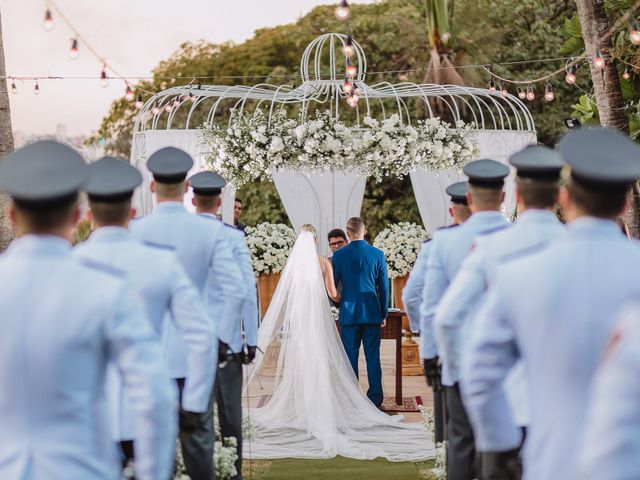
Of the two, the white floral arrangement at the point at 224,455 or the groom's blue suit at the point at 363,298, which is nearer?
the white floral arrangement at the point at 224,455

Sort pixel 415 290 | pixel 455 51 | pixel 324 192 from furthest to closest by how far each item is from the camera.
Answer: pixel 455 51 → pixel 324 192 → pixel 415 290

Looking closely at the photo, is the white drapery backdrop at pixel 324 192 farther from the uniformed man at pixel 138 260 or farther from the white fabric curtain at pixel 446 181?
the uniformed man at pixel 138 260

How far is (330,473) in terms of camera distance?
8617 mm

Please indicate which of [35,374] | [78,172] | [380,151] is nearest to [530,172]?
[78,172]

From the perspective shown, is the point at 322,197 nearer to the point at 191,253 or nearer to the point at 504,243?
the point at 191,253

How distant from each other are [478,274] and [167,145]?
900cm

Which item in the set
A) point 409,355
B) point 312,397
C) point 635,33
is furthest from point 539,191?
point 409,355

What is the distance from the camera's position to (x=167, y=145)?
41.8 ft

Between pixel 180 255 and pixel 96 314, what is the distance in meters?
2.85

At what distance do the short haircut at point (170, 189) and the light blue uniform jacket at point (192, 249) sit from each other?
5 cm

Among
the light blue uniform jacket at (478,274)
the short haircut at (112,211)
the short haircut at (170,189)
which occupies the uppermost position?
the short haircut at (170,189)

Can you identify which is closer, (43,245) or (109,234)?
(43,245)

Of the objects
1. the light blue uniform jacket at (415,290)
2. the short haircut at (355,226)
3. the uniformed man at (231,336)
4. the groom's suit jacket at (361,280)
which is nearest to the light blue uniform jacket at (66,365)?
the uniformed man at (231,336)

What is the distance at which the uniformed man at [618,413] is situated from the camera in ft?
7.64
